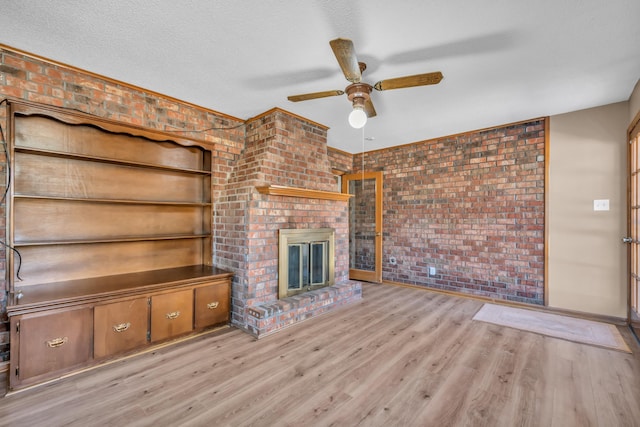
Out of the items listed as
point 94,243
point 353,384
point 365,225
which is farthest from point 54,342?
point 365,225

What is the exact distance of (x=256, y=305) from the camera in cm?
294

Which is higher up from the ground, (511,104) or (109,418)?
(511,104)

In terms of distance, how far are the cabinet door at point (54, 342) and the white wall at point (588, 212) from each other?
4896 millimetres

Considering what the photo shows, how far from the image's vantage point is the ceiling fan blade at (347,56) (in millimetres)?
1599

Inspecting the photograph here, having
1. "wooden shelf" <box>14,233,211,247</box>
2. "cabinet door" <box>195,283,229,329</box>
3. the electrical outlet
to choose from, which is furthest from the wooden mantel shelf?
the electrical outlet

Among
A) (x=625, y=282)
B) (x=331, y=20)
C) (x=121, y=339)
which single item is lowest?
(x=121, y=339)

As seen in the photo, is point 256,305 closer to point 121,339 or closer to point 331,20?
point 121,339

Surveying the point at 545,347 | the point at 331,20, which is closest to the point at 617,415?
the point at 545,347

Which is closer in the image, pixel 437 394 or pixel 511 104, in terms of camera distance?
pixel 437 394

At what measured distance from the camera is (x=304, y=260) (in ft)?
11.5

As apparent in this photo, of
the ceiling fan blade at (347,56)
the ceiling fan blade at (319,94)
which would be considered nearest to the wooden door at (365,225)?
the ceiling fan blade at (319,94)

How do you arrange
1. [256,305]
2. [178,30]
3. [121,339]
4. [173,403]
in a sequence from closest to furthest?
1. [173,403]
2. [178,30]
3. [121,339]
4. [256,305]

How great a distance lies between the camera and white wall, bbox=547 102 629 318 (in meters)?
3.15

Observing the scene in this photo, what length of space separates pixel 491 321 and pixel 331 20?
3.37m
